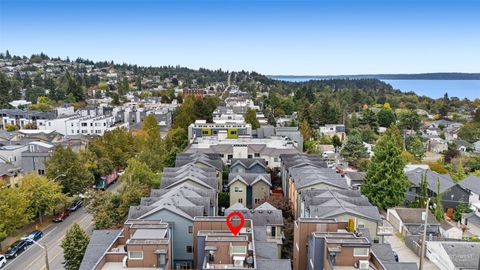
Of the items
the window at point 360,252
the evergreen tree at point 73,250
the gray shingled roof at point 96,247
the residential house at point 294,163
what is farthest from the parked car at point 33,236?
the window at point 360,252

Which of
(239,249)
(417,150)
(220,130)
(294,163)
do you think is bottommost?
(417,150)

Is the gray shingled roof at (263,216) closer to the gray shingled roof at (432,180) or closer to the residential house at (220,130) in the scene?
the gray shingled roof at (432,180)

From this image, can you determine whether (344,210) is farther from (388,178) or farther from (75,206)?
(75,206)

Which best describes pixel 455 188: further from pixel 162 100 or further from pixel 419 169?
pixel 162 100

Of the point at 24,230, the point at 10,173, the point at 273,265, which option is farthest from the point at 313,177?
the point at 10,173

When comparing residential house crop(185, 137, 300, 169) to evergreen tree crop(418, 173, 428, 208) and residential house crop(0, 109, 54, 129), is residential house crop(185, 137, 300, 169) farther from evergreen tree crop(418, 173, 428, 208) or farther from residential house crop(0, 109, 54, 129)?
residential house crop(0, 109, 54, 129)

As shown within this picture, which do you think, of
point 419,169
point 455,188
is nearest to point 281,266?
point 455,188

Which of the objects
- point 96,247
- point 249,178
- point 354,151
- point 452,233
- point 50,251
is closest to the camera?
point 96,247
